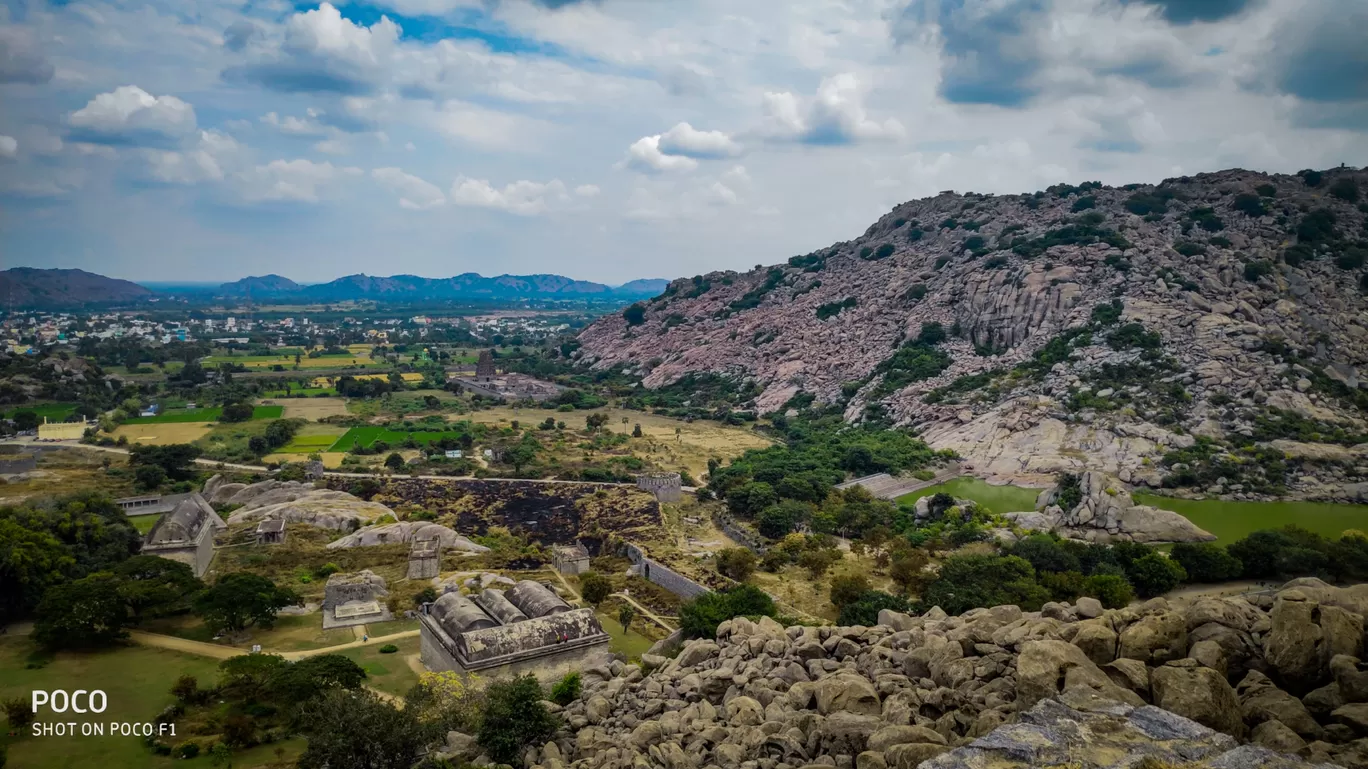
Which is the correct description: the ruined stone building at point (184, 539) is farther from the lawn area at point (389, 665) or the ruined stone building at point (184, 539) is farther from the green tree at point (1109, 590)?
the green tree at point (1109, 590)

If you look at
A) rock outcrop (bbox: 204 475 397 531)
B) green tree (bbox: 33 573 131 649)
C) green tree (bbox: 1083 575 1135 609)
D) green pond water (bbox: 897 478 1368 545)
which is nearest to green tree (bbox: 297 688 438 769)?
green tree (bbox: 33 573 131 649)

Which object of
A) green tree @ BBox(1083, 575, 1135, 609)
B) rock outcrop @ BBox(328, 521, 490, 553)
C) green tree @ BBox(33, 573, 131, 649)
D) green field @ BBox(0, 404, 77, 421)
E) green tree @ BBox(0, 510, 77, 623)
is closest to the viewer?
green tree @ BBox(33, 573, 131, 649)

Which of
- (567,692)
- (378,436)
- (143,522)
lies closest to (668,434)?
(378,436)

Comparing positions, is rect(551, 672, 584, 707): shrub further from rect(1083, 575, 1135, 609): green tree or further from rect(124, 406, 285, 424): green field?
rect(124, 406, 285, 424): green field

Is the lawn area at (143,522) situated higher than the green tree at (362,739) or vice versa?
the green tree at (362,739)

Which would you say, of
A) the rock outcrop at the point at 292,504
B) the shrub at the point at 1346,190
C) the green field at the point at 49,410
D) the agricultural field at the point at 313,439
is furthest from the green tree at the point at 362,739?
the shrub at the point at 1346,190
